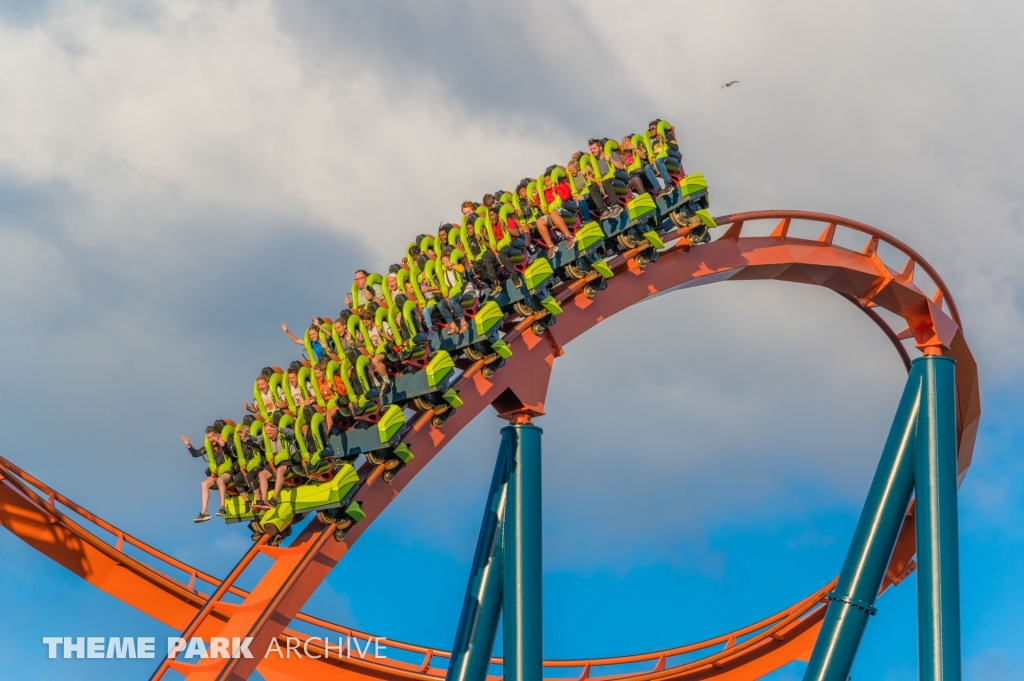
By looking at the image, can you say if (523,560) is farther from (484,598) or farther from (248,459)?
(248,459)

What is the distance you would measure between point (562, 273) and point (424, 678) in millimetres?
4636

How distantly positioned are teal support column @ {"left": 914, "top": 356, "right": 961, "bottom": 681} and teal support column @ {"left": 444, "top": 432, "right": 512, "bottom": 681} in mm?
2692

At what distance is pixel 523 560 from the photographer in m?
8.18

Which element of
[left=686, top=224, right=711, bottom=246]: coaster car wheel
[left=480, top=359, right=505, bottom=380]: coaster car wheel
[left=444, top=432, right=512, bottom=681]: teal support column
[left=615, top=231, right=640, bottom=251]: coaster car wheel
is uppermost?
[left=686, top=224, right=711, bottom=246]: coaster car wheel

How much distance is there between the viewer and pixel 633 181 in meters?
9.20

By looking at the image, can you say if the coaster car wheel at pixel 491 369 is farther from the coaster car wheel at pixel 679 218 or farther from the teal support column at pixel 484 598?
the coaster car wheel at pixel 679 218

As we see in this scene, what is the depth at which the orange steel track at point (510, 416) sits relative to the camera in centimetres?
786

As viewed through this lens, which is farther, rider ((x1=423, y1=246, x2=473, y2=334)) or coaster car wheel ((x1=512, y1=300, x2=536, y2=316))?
coaster car wheel ((x1=512, y1=300, x2=536, y2=316))

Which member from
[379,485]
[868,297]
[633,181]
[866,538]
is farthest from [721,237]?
[379,485]

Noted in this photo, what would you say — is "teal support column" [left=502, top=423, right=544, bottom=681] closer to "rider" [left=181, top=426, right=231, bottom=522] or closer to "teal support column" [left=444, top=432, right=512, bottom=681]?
"teal support column" [left=444, top=432, right=512, bottom=681]

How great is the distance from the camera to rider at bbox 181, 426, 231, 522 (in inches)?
330

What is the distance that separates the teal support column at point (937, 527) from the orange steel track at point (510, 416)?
764 mm

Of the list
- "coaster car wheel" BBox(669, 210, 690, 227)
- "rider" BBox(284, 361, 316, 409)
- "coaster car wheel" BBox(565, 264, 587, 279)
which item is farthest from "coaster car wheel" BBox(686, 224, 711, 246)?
"rider" BBox(284, 361, 316, 409)

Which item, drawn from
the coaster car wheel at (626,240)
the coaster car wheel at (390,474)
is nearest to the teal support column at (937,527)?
the coaster car wheel at (626,240)
